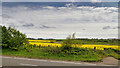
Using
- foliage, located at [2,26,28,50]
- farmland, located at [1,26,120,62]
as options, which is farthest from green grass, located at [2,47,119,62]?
foliage, located at [2,26,28,50]

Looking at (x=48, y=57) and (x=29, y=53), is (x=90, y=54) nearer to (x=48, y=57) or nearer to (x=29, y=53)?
(x=48, y=57)

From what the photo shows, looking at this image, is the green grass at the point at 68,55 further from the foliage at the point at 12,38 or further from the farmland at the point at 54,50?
the foliage at the point at 12,38

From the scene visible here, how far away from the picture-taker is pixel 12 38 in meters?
18.9

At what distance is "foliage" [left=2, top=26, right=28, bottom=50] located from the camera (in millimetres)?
18462

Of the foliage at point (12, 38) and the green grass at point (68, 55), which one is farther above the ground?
the foliage at point (12, 38)

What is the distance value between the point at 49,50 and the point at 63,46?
1.73 metres

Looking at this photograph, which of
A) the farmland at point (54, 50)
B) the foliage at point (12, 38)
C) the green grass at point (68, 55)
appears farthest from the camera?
the foliage at point (12, 38)

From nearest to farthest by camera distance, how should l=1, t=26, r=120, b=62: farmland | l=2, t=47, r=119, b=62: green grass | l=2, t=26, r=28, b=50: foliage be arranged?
l=2, t=47, r=119, b=62: green grass → l=1, t=26, r=120, b=62: farmland → l=2, t=26, r=28, b=50: foliage

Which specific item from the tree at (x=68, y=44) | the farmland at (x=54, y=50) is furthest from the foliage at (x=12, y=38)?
the tree at (x=68, y=44)

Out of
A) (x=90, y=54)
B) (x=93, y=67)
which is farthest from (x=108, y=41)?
(x=93, y=67)

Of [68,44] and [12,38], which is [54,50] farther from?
[12,38]

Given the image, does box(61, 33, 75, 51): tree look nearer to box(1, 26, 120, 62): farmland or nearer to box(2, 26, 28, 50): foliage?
box(1, 26, 120, 62): farmland

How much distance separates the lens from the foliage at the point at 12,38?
1846cm

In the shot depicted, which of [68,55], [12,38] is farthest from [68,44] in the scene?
[12,38]
